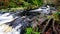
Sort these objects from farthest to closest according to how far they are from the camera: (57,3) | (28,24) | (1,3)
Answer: (57,3) → (1,3) → (28,24)

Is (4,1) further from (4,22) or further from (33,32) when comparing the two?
(33,32)

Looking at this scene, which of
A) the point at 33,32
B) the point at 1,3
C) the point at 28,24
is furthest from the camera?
the point at 1,3

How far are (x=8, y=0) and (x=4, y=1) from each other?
1.84 feet

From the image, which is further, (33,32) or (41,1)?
(41,1)

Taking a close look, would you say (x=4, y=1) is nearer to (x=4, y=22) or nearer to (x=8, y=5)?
(x=8, y=5)

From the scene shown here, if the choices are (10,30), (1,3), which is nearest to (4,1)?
(1,3)

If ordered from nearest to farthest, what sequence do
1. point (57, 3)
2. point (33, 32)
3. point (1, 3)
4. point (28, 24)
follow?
point (33, 32) < point (28, 24) < point (1, 3) < point (57, 3)

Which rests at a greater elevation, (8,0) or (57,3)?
(8,0)

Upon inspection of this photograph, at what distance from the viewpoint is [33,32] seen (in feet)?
23.4

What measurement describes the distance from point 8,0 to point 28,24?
5336 mm

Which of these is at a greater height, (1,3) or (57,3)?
(1,3)

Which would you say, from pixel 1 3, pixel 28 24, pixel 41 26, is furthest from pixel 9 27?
pixel 1 3

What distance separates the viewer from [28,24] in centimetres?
772

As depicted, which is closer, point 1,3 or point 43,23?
point 43,23
